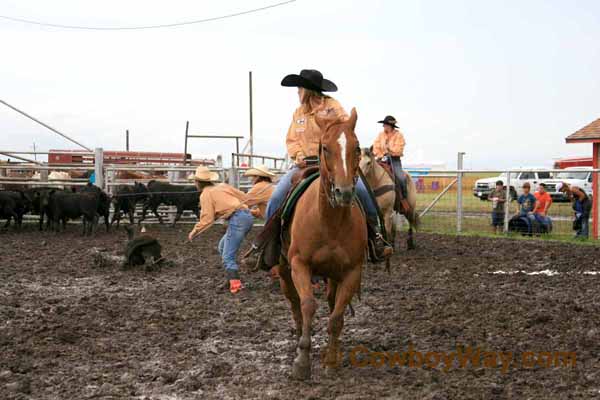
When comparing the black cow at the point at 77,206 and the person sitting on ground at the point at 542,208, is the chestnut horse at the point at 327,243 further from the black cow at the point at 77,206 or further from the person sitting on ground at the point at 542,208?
the black cow at the point at 77,206

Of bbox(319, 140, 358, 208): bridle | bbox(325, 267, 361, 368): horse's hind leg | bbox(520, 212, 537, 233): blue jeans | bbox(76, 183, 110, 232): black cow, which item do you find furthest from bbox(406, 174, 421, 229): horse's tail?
bbox(76, 183, 110, 232): black cow

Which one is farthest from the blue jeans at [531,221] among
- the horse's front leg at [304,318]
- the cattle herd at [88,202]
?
the horse's front leg at [304,318]

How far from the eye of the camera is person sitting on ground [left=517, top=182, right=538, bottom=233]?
14.9 m

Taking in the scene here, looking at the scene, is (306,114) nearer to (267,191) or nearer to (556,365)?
(556,365)

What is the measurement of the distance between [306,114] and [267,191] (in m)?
3.52

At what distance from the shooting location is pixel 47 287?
8.84 m

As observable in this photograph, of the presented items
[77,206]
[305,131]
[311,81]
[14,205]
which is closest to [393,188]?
[305,131]

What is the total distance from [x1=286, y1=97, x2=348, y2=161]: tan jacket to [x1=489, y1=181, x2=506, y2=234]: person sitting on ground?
10.6 m

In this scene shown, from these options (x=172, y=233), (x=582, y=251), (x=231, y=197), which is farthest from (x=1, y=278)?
(x=582, y=251)

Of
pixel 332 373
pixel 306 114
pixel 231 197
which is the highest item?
pixel 306 114

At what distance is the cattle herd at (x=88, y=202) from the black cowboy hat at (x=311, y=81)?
10.9 m

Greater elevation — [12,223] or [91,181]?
[91,181]

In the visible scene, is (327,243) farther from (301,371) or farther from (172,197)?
(172,197)

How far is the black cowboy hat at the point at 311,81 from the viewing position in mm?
5801
